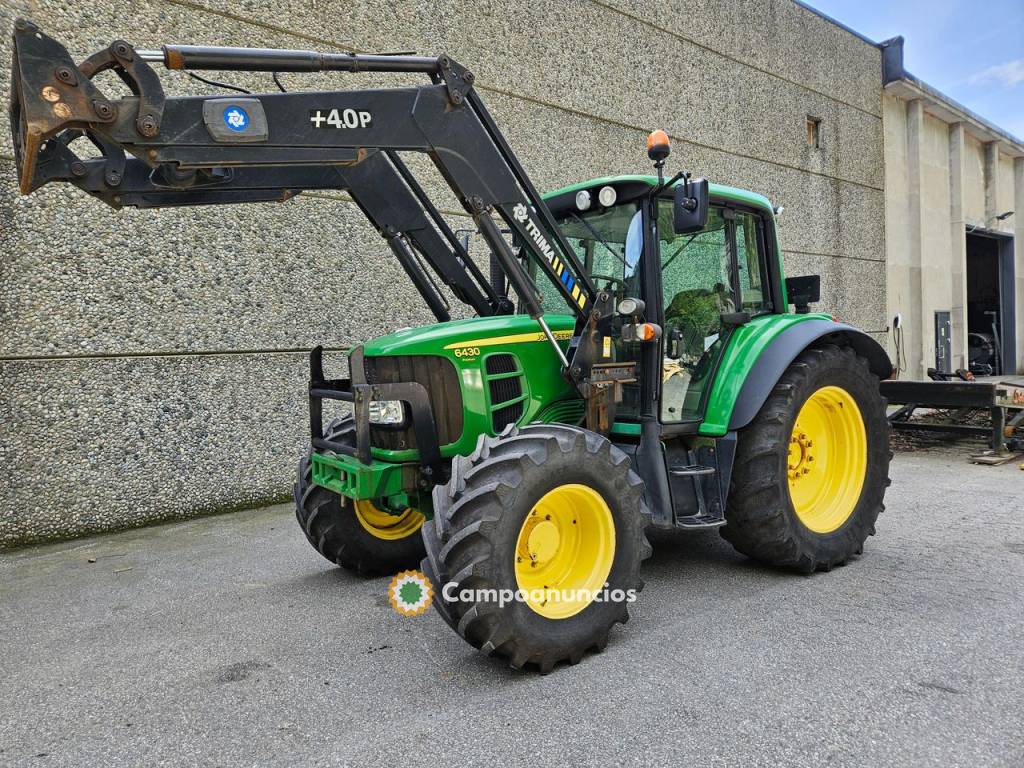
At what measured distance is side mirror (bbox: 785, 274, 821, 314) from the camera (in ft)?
15.4

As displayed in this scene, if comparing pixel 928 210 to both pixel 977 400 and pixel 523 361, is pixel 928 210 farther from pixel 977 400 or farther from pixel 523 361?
pixel 523 361

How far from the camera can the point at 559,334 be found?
3684 mm

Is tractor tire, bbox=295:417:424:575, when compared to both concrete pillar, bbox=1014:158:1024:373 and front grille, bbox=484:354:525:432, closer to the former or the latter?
front grille, bbox=484:354:525:432

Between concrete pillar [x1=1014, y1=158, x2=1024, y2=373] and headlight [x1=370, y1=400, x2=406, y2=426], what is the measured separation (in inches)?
705

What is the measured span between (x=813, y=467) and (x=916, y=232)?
11.2 m

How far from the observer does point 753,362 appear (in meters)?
3.86

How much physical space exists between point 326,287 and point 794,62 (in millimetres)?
8707

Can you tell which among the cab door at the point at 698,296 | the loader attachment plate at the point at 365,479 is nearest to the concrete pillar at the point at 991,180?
the cab door at the point at 698,296

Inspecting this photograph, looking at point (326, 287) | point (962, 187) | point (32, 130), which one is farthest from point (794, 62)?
point (32, 130)

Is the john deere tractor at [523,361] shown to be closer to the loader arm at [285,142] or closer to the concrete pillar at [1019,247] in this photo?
the loader arm at [285,142]

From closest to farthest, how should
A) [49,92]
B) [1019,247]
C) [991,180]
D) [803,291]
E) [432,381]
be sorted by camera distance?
1. [49,92]
2. [432,381]
3. [803,291]
4. [991,180]
5. [1019,247]

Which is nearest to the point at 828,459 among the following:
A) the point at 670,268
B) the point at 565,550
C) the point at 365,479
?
the point at 670,268

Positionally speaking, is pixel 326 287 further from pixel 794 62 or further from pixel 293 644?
pixel 794 62

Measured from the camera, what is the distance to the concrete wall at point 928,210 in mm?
13031
